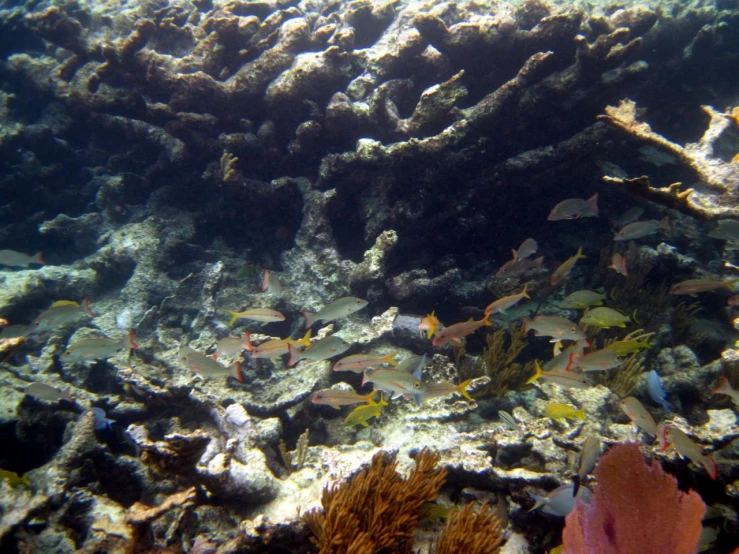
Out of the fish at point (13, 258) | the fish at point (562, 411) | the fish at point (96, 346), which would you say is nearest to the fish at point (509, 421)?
the fish at point (562, 411)

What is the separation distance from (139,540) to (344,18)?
9032mm

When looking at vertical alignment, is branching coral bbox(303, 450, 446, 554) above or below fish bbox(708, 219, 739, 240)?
below

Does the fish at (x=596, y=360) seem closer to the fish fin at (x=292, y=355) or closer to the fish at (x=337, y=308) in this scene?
the fish at (x=337, y=308)

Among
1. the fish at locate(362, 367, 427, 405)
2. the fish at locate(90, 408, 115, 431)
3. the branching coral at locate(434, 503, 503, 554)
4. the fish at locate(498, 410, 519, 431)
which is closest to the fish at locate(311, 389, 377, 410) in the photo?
the fish at locate(362, 367, 427, 405)

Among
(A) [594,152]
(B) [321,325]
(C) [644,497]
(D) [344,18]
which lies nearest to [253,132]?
(D) [344,18]

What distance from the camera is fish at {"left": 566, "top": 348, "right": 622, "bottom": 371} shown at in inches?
143

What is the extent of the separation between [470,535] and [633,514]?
3.11ft

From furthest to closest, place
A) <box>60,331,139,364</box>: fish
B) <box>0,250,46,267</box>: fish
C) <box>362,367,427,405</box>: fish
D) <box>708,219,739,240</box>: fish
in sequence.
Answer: <box>0,250,46,267</box>: fish < <box>708,219,739,240</box>: fish < <box>60,331,139,364</box>: fish < <box>362,367,427,405</box>: fish

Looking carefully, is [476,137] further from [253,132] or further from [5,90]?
[5,90]

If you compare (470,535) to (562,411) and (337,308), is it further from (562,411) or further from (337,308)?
(337,308)

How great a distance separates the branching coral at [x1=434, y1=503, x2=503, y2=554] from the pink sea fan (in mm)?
406

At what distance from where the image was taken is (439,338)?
4.17 meters

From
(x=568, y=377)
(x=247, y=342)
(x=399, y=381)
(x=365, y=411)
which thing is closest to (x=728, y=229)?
(x=568, y=377)

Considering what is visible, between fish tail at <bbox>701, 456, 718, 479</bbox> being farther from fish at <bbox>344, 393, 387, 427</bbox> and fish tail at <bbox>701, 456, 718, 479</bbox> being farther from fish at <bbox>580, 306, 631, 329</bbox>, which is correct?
fish at <bbox>344, 393, 387, 427</bbox>
